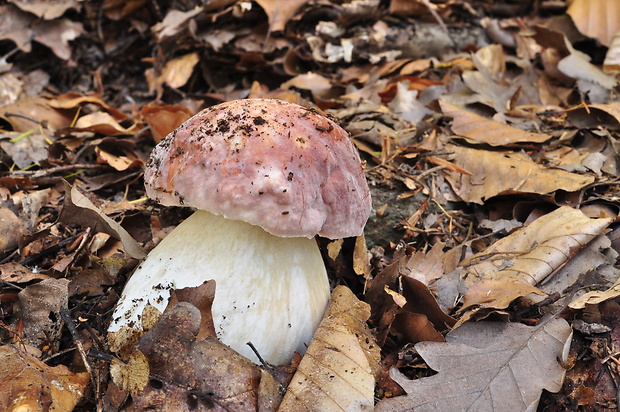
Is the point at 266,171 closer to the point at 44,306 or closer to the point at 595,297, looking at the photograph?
the point at 44,306

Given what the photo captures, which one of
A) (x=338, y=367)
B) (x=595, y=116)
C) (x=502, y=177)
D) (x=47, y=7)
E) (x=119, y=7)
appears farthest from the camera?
(x=119, y=7)

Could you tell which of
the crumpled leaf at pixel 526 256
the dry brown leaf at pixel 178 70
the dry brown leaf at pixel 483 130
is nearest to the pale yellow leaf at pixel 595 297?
the crumpled leaf at pixel 526 256

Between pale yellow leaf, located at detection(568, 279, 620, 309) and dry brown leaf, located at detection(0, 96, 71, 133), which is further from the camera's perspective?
dry brown leaf, located at detection(0, 96, 71, 133)

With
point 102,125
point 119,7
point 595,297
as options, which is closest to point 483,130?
point 595,297

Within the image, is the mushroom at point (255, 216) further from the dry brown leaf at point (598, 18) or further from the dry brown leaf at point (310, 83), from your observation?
the dry brown leaf at point (598, 18)

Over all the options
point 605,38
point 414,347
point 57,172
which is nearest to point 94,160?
point 57,172

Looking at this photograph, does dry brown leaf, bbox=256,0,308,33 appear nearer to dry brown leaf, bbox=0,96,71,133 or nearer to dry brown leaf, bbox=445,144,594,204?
dry brown leaf, bbox=0,96,71,133

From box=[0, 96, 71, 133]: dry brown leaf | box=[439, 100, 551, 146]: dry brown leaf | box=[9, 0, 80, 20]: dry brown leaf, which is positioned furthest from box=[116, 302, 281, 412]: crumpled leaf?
box=[9, 0, 80, 20]: dry brown leaf
